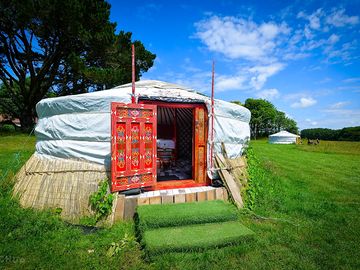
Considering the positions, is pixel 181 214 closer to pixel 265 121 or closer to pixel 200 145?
pixel 200 145

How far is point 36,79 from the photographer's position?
1004cm

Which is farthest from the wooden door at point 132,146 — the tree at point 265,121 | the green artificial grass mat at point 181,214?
the tree at point 265,121

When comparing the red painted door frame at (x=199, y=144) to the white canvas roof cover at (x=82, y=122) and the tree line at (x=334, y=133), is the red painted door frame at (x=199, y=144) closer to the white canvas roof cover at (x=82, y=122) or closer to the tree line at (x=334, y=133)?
the white canvas roof cover at (x=82, y=122)

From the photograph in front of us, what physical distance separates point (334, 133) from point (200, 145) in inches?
1172

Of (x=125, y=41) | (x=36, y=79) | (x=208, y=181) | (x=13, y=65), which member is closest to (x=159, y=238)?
(x=208, y=181)

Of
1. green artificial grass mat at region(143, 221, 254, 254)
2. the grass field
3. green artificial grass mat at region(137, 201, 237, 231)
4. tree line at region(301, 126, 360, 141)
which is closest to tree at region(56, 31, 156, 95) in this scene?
the grass field

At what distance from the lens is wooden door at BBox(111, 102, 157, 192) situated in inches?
116

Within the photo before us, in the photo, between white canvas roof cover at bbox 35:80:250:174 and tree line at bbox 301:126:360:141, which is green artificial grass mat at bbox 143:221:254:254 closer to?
white canvas roof cover at bbox 35:80:250:174

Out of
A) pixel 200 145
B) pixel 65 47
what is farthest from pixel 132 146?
pixel 65 47

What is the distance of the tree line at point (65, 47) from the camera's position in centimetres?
775

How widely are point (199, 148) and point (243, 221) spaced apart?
1.41m

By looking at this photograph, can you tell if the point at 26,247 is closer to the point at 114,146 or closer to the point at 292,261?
the point at 114,146

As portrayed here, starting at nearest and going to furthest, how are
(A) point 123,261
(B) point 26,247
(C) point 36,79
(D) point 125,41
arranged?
(A) point 123,261 < (B) point 26,247 < (D) point 125,41 < (C) point 36,79

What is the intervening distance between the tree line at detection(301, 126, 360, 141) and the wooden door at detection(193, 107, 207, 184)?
1001 inches
